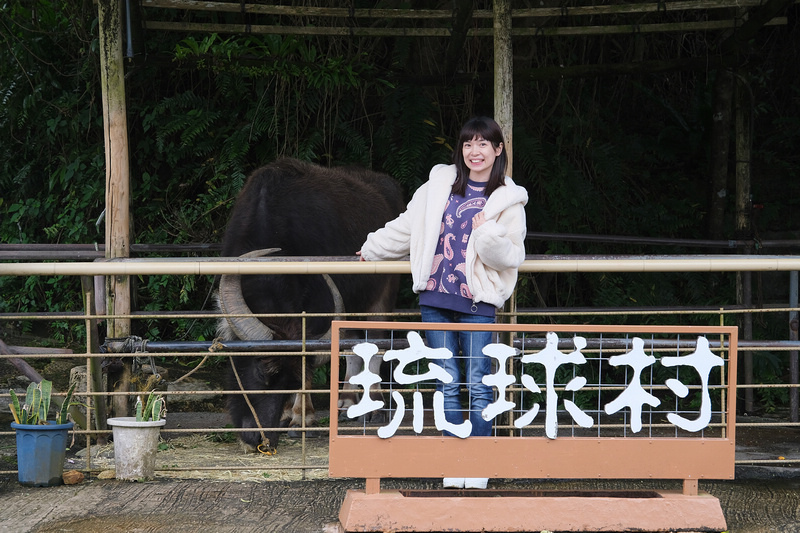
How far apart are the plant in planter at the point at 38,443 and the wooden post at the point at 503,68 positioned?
10.6 feet

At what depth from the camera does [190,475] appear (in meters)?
4.94

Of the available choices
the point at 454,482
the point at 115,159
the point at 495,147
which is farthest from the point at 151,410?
the point at 495,147

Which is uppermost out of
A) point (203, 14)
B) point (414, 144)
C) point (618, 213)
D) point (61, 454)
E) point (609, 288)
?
point (203, 14)

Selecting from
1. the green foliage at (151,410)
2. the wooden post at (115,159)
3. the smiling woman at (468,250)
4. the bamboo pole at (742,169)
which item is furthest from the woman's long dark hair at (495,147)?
the bamboo pole at (742,169)

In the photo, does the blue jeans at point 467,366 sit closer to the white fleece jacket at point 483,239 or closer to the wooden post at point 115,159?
the white fleece jacket at point 483,239

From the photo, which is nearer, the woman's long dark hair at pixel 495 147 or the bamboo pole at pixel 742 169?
the woman's long dark hair at pixel 495 147

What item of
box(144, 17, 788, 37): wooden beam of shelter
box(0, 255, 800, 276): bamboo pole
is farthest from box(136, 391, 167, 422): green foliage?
box(144, 17, 788, 37): wooden beam of shelter

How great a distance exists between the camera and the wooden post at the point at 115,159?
5.70m

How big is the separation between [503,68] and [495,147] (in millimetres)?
1774

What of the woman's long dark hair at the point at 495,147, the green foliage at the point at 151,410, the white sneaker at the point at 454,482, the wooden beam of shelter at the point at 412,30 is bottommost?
the white sneaker at the point at 454,482

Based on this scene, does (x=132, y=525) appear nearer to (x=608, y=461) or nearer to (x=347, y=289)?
(x=608, y=461)

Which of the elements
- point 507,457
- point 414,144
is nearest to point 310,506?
point 507,457

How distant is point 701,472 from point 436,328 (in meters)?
1.33

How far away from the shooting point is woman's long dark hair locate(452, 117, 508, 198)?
4.12 meters
